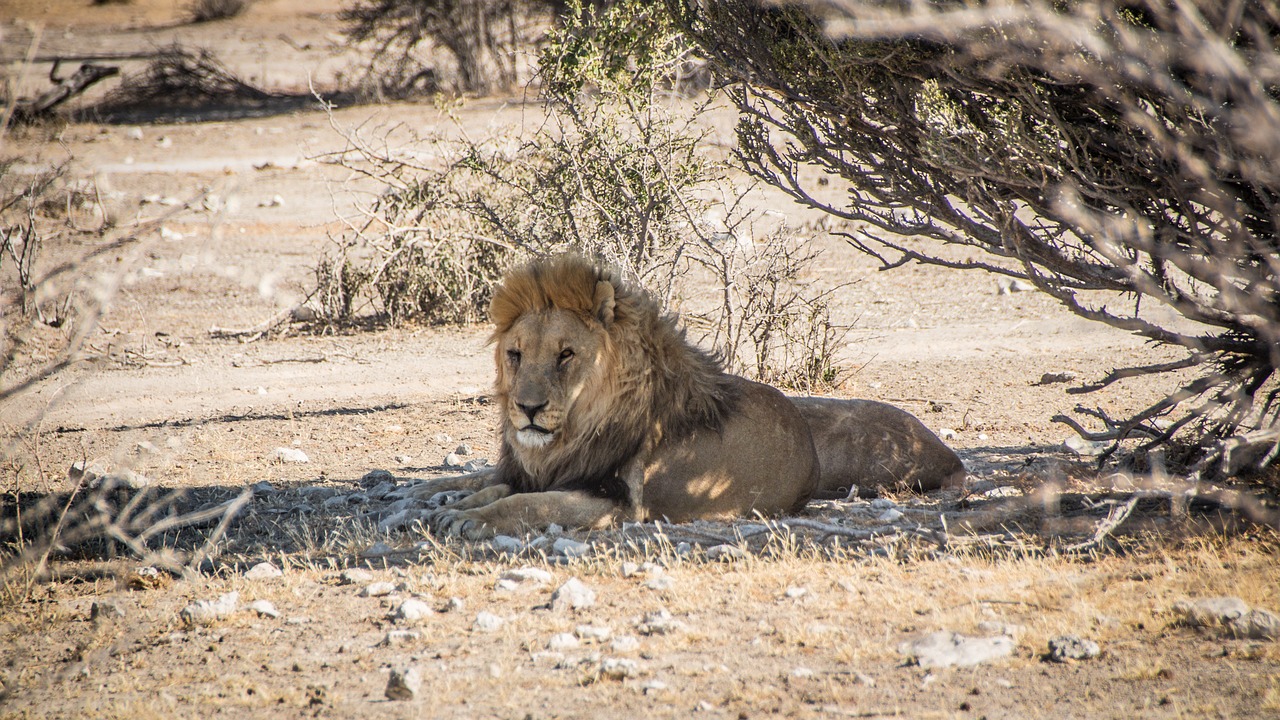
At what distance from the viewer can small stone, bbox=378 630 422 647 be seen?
165 inches

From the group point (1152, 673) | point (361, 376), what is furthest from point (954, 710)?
point (361, 376)

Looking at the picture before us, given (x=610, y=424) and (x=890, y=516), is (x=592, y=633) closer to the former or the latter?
(x=610, y=424)

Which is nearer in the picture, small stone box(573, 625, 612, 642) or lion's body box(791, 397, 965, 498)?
small stone box(573, 625, 612, 642)

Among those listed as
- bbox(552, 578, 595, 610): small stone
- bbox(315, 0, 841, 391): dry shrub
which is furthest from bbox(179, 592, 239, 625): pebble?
bbox(315, 0, 841, 391): dry shrub

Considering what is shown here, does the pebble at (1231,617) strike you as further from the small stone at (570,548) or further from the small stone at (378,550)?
the small stone at (378,550)

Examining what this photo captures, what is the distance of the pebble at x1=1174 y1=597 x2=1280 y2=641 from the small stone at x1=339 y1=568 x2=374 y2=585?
131 inches

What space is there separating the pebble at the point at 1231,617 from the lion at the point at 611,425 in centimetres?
220

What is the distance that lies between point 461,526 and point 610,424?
35.4 inches

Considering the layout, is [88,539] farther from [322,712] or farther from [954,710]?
[954,710]

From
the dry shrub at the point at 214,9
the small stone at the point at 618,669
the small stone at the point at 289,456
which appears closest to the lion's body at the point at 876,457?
the small stone at the point at 618,669

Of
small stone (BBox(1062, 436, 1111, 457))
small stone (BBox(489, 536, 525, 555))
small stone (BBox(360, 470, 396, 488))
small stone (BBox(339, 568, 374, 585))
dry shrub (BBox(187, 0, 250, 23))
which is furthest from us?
dry shrub (BBox(187, 0, 250, 23))

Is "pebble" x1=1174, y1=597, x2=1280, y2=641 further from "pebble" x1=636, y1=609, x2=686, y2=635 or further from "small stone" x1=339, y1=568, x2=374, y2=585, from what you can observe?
"small stone" x1=339, y1=568, x2=374, y2=585

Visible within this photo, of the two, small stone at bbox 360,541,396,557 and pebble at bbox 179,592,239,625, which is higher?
pebble at bbox 179,592,239,625

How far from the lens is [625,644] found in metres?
4.07
